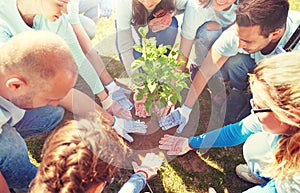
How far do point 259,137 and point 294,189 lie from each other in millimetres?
470

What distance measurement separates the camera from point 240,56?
270cm

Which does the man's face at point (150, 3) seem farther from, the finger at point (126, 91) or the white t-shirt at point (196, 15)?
the finger at point (126, 91)

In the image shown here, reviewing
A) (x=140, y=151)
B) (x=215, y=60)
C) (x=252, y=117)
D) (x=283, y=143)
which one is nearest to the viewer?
(x=283, y=143)

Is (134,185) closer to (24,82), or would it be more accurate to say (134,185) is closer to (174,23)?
(24,82)

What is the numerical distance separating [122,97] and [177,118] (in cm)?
39

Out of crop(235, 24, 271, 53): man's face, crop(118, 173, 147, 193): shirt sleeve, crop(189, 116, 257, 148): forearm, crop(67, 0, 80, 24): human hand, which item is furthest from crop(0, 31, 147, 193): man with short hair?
crop(235, 24, 271, 53): man's face

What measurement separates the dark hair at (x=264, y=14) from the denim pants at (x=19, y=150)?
4.66 feet

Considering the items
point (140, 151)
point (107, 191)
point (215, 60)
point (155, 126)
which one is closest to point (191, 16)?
point (215, 60)

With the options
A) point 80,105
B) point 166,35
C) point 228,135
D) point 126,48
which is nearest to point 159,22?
point 166,35

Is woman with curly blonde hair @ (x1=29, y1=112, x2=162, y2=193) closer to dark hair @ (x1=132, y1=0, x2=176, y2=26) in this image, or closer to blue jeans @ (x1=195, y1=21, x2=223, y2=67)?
dark hair @ (x1=132, y1=0, x2=176, y2=26)

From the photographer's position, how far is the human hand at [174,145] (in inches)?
93.7

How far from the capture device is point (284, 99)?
1.75 meters

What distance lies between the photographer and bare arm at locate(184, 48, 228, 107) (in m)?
2.61

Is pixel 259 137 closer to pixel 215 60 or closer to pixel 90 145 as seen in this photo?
pixel 215 60
